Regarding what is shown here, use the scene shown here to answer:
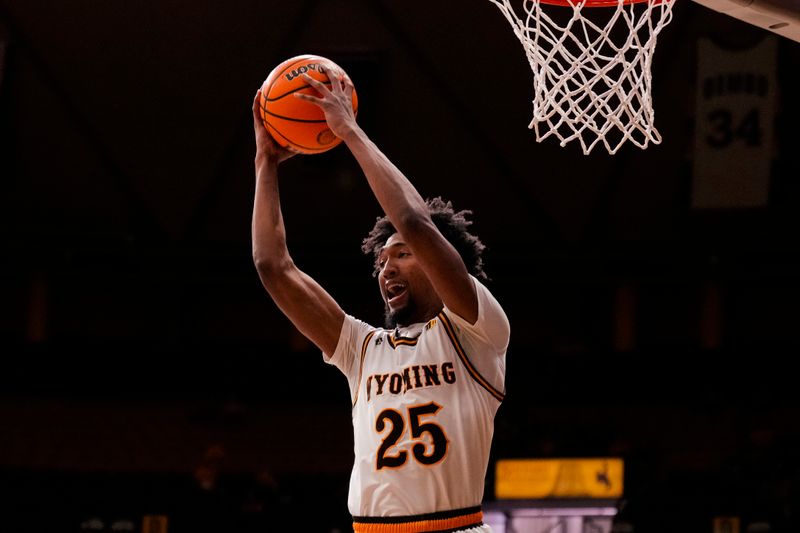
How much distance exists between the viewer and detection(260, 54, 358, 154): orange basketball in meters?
3.78

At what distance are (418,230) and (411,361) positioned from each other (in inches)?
19.0

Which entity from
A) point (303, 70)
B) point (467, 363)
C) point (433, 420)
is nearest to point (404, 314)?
point (467, 363)

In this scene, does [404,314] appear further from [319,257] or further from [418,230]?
[319,257]

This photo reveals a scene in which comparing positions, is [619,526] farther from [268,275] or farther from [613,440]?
[268,275]

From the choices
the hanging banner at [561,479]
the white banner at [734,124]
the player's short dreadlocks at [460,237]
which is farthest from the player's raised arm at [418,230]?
the white banner at [734,124]

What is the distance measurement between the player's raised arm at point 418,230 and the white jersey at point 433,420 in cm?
8

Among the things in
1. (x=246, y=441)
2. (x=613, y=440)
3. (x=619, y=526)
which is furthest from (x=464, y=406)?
(x=246, y=441)

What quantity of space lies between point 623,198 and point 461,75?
238 cm

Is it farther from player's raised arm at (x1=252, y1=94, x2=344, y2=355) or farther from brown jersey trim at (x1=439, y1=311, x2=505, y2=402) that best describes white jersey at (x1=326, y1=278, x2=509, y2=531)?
player's raised arm at (x1=252, y1=94, x2=344, y2=355)

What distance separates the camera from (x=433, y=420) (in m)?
3.43

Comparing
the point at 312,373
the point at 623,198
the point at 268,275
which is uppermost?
the point at 623,198

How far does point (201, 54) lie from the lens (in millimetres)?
11070

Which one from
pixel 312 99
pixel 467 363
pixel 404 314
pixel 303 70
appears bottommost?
pixel 467 363

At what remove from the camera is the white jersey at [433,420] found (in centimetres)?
339
